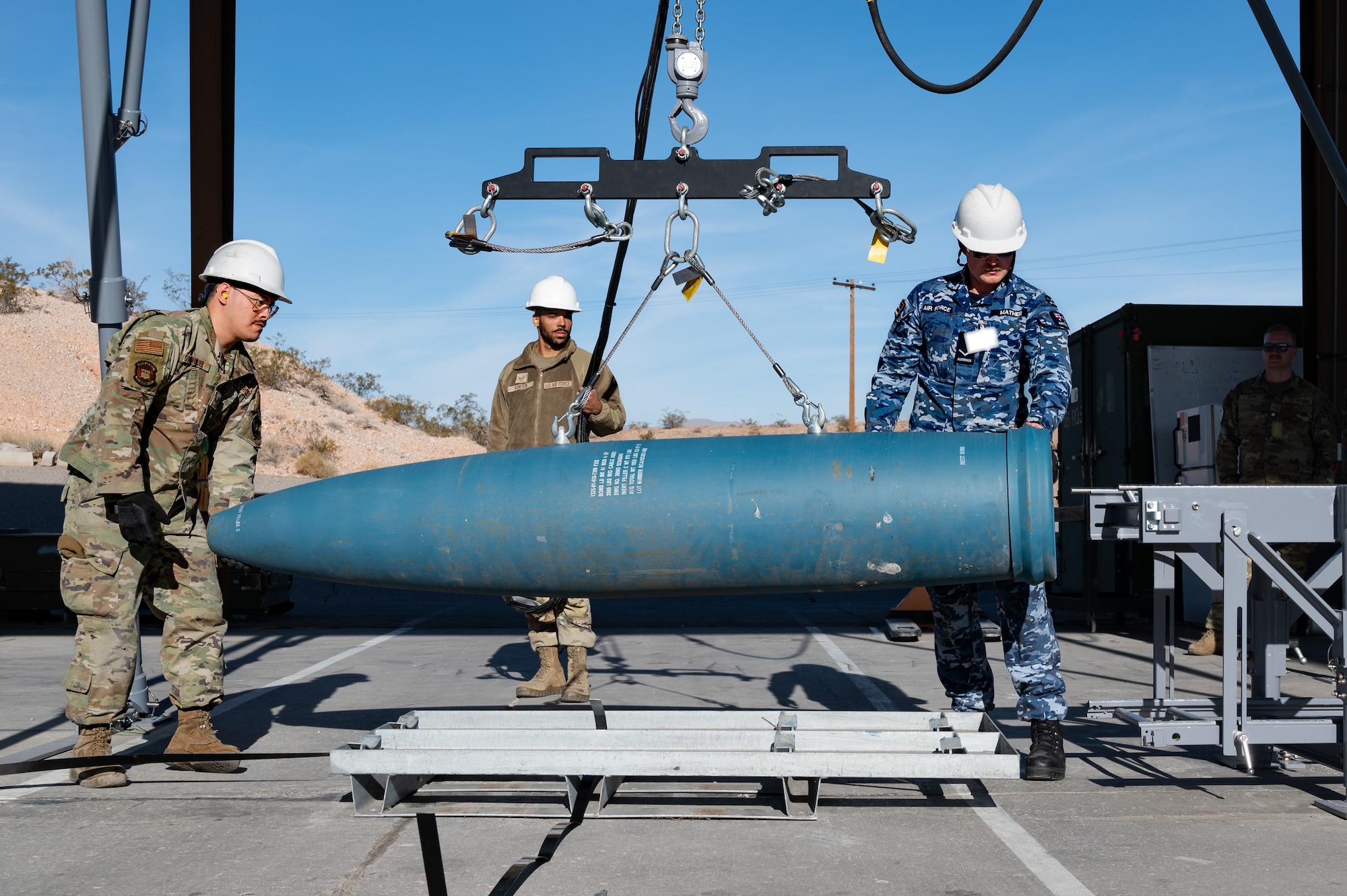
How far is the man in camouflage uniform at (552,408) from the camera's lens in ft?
19.3

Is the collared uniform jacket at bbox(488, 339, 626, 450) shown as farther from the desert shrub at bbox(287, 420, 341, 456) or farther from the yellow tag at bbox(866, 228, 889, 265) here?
the desert shrub at bbox(287, 420, 341, 456)

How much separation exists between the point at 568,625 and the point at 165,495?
2.12 m

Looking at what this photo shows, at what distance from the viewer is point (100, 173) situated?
5.46m

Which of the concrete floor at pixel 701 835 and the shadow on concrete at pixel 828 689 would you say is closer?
the concrete floor at pixel 701 835

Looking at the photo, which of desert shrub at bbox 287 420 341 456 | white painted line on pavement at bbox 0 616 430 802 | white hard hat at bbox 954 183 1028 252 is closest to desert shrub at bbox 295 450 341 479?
desert shrub at bbox 287 420 341 456

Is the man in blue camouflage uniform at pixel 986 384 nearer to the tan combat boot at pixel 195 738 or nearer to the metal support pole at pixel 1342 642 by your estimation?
the metal support pole at pixel 1342 642

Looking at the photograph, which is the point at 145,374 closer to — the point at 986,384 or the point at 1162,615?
the point at 986,384

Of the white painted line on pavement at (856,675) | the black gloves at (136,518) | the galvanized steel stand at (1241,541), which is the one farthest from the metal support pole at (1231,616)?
the black gloves at (136,518)

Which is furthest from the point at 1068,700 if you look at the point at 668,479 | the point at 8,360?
the point at 8,360

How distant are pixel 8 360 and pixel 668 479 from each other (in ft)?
162

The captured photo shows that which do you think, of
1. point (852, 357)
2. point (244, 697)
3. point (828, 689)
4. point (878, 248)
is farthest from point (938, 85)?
point (852, 357)

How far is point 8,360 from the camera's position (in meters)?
45.2

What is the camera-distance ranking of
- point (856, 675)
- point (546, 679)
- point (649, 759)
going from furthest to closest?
point (856, 675) < point (546, 679) < point (649, 759)

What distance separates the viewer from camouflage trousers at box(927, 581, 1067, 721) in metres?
4.13
